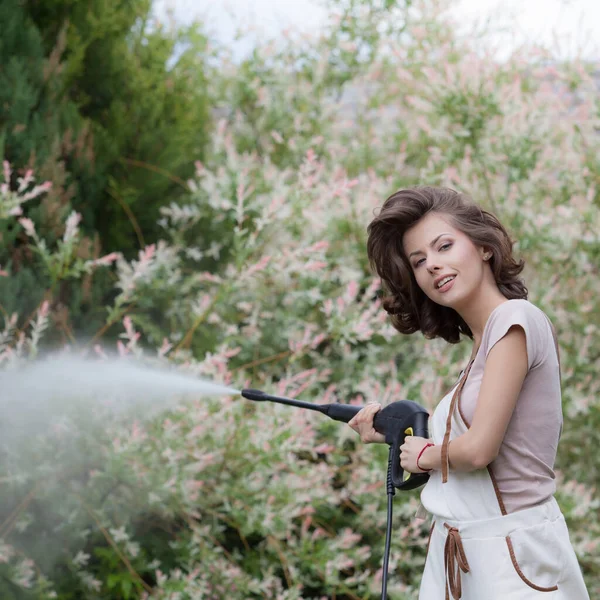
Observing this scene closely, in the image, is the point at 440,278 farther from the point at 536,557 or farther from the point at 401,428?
the point at 536,557

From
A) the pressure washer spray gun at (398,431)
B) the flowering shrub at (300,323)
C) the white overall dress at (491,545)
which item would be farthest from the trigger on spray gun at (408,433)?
the flowering shrub at (300,323)

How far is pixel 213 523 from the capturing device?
351 centimetres

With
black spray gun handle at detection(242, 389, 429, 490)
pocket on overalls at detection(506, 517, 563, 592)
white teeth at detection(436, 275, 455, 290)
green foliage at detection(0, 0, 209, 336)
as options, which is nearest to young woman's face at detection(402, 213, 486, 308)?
white teeth at detection(436, 275, 455, 290)

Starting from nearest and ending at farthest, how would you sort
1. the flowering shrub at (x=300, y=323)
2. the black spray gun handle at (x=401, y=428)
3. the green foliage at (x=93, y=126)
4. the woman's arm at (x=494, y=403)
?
the woman's arm at (x=494, y=403) < the black spray gun handle at (x=401, y=428) < the flowering shrub at (x=300, y=323) < the green foliage at (x=93, y=126)

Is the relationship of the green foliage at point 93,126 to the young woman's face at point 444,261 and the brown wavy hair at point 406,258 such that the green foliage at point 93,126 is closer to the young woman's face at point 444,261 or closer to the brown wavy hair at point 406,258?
the brown wavy hair at point 406,258

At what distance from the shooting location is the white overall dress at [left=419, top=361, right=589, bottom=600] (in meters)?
1.70

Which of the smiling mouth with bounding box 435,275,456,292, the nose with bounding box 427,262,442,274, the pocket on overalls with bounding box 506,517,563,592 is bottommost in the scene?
the pocket on overalls with bounding box 506,517,563,592

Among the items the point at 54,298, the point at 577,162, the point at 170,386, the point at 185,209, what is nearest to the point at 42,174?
the point at 54,298

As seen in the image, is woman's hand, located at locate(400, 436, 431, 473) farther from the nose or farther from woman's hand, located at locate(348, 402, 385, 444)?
the nose

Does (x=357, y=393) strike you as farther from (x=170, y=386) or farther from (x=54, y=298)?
(x=54, y=298)

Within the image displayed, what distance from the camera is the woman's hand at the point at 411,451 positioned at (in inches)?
73.4

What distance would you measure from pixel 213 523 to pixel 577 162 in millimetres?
2510

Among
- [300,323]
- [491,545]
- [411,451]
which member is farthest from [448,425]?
[300,323]

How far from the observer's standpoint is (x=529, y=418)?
177cm
